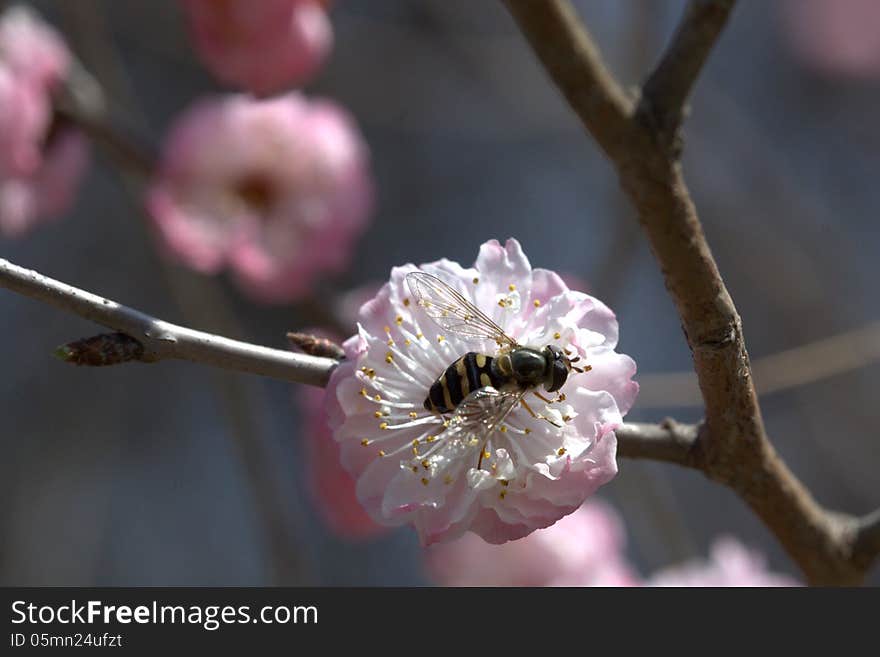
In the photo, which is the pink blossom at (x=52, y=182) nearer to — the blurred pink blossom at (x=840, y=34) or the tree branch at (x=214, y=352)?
the tree branch at (x=214, y=352)

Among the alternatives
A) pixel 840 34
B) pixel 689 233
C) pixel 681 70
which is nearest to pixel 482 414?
pixel 689 233

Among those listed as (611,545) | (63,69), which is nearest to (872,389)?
(611,545)

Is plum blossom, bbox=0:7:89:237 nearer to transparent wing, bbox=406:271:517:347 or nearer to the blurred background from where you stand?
the blurred background

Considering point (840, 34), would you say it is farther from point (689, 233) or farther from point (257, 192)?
point (689, 233)

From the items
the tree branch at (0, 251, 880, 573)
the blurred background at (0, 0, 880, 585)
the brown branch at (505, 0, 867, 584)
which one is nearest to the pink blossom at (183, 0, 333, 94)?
the blurred background at (0, 0, 880, 585)

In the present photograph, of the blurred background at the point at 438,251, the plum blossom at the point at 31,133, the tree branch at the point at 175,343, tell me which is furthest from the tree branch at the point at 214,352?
the blurred background at the point at 438,251

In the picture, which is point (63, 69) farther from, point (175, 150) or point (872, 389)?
point (872, 389)
